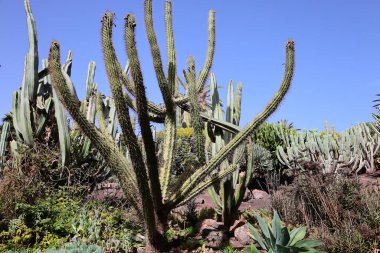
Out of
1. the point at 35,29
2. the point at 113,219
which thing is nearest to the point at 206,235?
the point at 113,219

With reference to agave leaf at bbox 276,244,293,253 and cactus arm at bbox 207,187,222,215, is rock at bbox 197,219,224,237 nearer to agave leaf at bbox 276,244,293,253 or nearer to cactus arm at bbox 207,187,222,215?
cactus arm at bbox 207,187,222,215

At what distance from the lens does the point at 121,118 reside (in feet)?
13.0

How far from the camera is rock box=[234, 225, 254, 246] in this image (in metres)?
5.82

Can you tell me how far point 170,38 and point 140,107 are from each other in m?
2.14

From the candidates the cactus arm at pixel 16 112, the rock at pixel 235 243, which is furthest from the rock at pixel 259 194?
the cactus arm at pixel 16 112

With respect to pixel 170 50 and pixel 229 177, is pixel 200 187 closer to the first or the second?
pixel 229 177

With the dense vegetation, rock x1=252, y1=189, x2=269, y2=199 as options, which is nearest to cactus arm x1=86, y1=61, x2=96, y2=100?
the dense vegetation

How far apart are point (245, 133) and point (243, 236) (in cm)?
174

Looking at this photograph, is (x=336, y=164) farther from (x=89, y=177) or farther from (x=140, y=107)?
(x=140, y=107)

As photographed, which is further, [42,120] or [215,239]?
[42,120]

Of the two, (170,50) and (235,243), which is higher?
(170,50)

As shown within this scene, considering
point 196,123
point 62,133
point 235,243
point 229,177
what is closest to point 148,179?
point 196,123

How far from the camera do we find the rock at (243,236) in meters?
5.82

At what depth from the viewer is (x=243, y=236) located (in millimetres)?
5887
